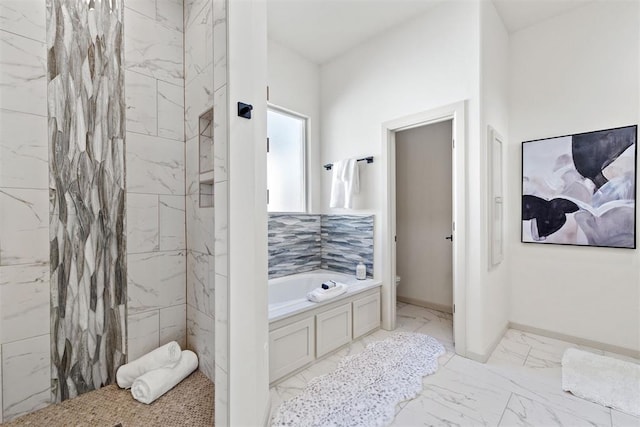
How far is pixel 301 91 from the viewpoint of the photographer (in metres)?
3.35

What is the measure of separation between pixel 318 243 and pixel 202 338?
6.10 ft

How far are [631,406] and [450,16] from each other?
311 cm

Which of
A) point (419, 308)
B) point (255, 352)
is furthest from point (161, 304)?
point (419, 308)

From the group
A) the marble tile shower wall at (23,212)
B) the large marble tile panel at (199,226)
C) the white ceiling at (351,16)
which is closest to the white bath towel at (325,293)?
the large marble tile panel at (199,226)

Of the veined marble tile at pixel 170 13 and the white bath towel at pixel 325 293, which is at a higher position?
the veined marble tile at pixel 170 13

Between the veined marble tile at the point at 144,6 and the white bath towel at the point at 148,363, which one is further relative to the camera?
the veined marble tile at the point at 144,6

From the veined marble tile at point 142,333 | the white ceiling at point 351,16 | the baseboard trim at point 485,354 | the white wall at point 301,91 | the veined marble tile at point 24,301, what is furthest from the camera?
the white wall at point 301,91

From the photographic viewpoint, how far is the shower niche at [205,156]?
6.03 feet

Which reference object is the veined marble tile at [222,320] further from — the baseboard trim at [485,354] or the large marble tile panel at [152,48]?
the baseboard trim at [485,354]

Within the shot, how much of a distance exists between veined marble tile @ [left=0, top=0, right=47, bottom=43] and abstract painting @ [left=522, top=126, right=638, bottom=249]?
12.8 feet

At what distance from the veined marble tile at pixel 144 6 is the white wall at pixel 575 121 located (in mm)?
3338

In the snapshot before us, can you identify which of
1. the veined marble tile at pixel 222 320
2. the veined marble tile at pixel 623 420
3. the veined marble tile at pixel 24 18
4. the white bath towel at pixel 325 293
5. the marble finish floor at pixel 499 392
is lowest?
the marble finish floor at pixel 499 392

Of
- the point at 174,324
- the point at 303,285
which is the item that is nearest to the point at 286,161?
the point at 303,285

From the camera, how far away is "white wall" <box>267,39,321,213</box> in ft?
10.1
